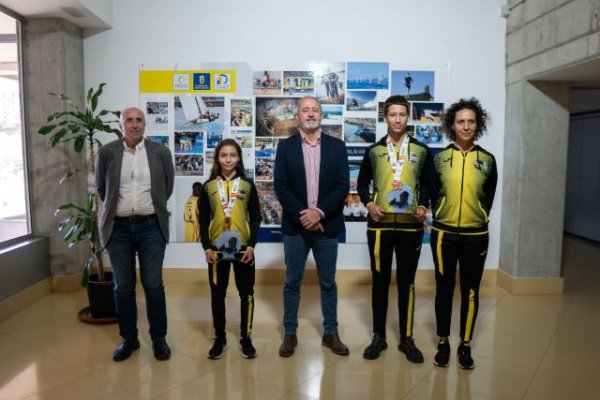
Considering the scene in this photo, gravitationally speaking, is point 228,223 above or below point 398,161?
below

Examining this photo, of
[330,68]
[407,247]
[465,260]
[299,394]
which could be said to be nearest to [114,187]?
[299,394]

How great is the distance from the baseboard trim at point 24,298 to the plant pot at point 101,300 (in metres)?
0.69

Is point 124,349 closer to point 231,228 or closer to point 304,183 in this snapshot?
point 231,228

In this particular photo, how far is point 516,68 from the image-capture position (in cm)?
441

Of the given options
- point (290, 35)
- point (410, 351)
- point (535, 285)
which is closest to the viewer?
point (410, 351)

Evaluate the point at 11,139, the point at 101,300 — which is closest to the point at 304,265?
the point at 101,300

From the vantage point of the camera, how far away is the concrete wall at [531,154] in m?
4.30

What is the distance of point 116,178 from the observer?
2859mm

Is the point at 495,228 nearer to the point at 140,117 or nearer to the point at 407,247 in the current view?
the point at 407,247

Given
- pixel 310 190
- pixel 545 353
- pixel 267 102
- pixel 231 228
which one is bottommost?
pixel 545 353

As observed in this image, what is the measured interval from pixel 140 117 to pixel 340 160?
127cm

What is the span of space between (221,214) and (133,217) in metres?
0.54

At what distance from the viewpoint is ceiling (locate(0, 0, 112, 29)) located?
3838 mm

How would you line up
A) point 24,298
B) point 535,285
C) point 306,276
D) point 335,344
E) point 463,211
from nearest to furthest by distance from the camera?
point 463,211 < point 335,344 < point 24,298 < point 535,285 < point 306,276
